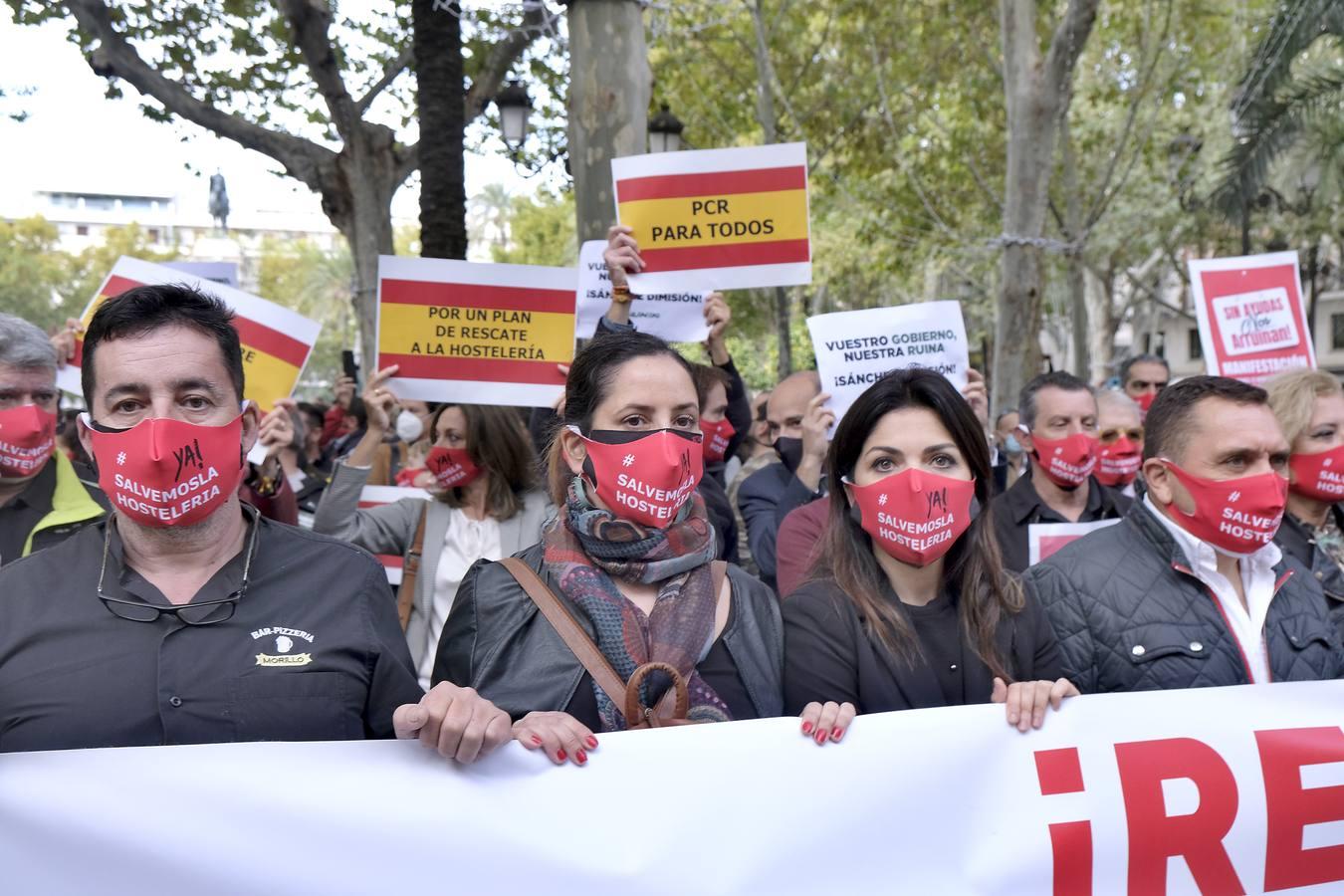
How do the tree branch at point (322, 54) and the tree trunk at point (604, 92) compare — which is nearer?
the tree trunk at point (604, 92)

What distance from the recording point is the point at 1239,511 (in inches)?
128

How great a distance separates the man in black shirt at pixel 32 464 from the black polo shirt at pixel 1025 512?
3157 millimetres

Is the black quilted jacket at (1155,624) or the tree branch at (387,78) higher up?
the tree branch at (387,78)

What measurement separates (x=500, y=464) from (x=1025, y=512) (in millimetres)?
2064

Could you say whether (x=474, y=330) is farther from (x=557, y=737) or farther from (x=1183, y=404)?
(x=557, y=737)

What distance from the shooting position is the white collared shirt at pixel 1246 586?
321 centimetres

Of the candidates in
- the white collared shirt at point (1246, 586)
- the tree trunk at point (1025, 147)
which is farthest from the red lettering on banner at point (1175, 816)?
the tree trunk at point (1025, 147)

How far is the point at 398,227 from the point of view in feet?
235

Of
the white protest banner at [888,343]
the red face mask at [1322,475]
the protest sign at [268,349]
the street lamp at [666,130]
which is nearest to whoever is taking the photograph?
the red face mask at [1322,475]

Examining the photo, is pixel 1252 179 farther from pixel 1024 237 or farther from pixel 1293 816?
pixel 1293 816

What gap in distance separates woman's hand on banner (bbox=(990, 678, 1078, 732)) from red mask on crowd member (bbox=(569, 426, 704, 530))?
814mm

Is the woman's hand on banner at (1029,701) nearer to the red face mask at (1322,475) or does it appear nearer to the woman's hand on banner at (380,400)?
the red face mask at (1322,475)

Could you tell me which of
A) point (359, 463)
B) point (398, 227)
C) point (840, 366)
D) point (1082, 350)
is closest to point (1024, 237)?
point (840, 366)

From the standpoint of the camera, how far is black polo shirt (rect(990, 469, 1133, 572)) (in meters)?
4.91
